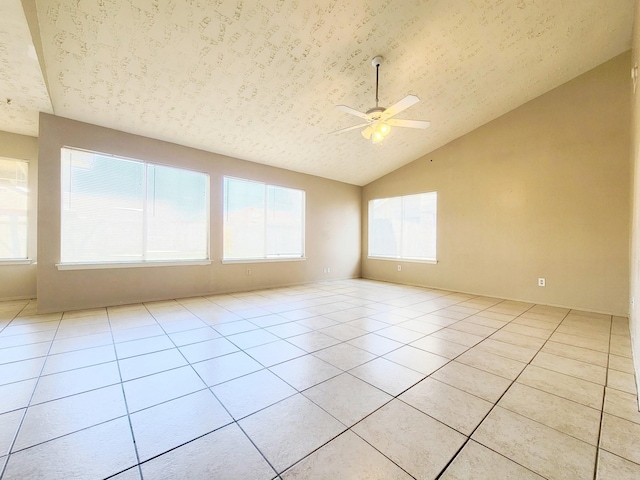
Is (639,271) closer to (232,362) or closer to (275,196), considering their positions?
(232,362)

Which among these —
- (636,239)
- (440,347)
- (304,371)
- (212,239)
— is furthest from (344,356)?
(212,239)

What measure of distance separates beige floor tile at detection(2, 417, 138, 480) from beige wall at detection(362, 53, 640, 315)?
5753mm

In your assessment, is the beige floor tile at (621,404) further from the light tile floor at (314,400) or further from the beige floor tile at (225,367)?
the beige floor tile at (225,367)

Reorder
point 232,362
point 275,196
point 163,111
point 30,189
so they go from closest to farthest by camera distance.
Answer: point 232,362
point 163,111
point 30,189
point 275,196

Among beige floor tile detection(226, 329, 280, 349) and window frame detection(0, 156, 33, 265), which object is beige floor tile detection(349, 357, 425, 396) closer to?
beige floor tile detection(226, 329, 280, 349)

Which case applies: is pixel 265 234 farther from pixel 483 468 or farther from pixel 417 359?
pixel 483 468

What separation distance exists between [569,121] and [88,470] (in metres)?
6.75

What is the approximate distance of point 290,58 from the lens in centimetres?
320

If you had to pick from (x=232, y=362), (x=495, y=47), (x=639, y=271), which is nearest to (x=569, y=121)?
(x=495, y=47)

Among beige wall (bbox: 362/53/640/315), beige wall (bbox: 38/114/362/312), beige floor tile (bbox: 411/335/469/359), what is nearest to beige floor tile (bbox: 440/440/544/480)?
beige floor tile (bbox: 411/335/469/359)

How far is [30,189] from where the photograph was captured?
15.1ft

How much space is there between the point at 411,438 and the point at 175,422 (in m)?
1.38

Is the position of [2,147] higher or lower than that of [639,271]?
higher

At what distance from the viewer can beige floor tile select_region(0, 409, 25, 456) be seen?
138 centimetres
